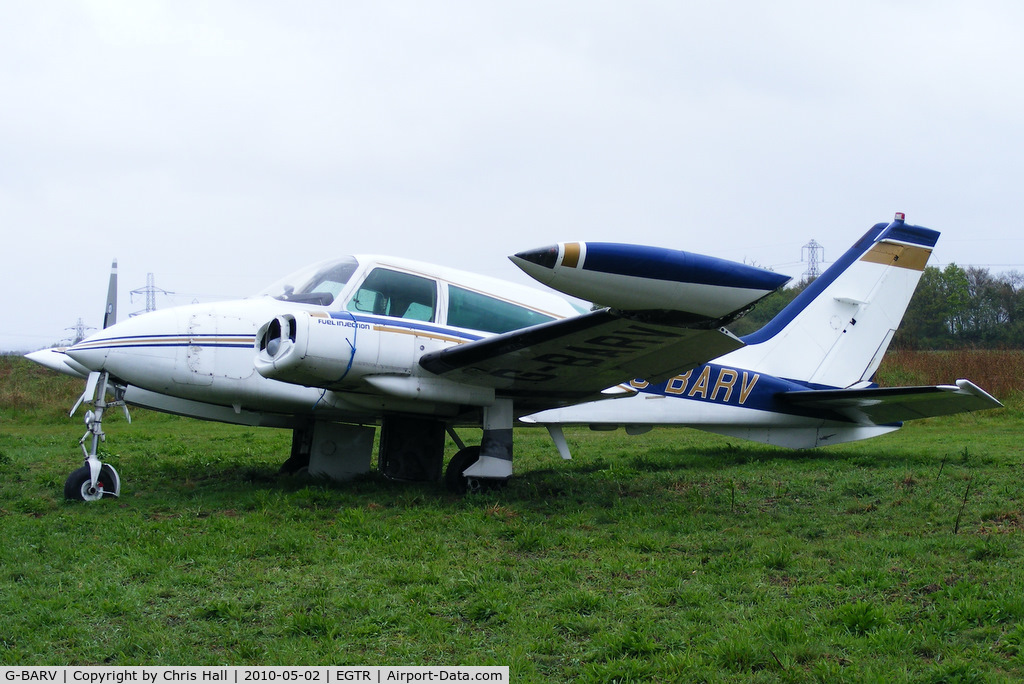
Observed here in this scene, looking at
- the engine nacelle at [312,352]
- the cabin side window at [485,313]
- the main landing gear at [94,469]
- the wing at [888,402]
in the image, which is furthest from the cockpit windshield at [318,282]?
the wing at [888,402]

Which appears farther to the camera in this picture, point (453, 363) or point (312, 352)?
point (453, 363)

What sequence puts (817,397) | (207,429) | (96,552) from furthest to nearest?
(207,429)
(817,397)
(96,552)

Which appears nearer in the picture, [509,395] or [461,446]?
[509,395]

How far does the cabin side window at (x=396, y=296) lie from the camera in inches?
277

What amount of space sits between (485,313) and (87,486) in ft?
12.9

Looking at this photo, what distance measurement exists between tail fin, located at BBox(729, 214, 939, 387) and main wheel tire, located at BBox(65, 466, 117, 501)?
7.60 meters

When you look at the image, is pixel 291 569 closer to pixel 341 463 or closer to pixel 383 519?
pixel 383 519

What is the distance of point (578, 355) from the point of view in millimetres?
6648

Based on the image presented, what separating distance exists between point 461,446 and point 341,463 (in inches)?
52.2

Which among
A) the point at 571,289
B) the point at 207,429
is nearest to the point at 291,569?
the point at 571,289

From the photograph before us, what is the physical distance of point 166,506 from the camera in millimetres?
6758

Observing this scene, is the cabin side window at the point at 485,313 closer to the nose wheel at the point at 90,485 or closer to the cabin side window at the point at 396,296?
the cabin side window at the point at 396,296

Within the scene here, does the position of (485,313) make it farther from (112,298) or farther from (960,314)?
(960,314)

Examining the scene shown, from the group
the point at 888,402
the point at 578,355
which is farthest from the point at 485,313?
the point at 888,402
